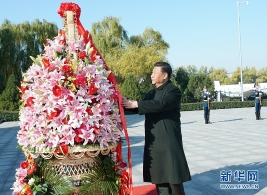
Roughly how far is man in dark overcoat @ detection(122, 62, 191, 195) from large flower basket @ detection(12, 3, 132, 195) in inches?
13.1

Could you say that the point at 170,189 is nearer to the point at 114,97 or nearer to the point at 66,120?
the point at 114,97

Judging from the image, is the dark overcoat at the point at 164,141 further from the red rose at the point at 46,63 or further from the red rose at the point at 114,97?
the red rose at the point at 46,63

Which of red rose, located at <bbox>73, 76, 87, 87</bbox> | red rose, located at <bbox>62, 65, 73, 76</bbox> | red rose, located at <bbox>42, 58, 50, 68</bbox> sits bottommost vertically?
red rose, located at <bbox>73, 76, 87, 87</bbox>

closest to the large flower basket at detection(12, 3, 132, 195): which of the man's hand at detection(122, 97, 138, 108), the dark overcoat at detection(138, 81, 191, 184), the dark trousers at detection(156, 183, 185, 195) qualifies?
the man's hand at detection(122, 97, 138, 108)

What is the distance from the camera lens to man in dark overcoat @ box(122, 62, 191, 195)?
9.48 ft

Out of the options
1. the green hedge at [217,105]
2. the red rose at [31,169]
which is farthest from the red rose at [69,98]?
the green hedge at [217,105]

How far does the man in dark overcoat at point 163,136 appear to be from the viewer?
9.48 ft

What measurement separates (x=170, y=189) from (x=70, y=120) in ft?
4.49

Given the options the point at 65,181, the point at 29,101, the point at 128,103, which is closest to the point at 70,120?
the point at 29,101

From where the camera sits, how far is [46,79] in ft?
7.95

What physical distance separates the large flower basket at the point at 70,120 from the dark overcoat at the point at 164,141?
1.09ft

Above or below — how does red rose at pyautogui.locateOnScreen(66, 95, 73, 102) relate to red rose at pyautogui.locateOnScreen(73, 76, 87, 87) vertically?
below

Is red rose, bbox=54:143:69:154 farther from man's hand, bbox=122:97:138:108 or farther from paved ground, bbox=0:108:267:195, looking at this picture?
paved ground, bbox=0:108:267:195

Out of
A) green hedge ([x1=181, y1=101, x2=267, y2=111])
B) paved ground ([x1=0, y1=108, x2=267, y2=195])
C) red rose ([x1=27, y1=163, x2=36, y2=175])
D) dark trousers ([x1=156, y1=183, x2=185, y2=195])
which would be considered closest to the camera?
red rose ([x1=27, y1=163, x2=36, y2=175])
